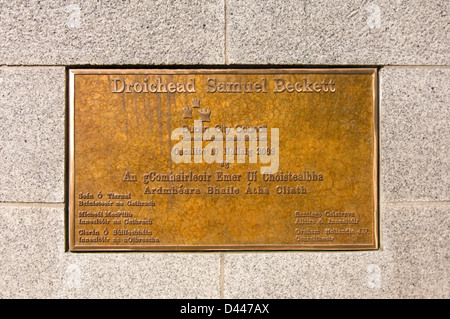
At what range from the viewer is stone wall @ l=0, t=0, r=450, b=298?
3.70 m

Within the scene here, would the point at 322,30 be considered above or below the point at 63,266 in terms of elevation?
above

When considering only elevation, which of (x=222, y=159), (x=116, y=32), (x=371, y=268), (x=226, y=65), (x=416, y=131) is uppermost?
(x=116, y=32)

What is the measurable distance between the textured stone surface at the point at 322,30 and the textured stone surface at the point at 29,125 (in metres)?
1.80

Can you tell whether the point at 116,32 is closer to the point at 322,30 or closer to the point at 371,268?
the point at 322,30

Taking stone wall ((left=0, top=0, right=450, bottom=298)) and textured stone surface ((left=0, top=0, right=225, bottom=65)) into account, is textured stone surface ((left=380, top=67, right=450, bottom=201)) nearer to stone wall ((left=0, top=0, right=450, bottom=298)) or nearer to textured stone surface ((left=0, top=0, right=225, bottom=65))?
stone wall ((left=0, top=0, right=450, bottom=298))

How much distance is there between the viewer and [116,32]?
12.1 feet

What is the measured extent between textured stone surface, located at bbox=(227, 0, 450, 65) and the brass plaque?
0.16m

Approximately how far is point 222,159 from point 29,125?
6.21ft

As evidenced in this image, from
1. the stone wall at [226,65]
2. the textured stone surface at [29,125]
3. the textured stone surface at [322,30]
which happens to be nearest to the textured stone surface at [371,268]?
the stone wall at [226,65]

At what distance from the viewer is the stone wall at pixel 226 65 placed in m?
3.70

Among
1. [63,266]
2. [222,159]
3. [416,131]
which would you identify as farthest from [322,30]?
[63,266]

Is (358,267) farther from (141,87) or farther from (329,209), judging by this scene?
(141,87)

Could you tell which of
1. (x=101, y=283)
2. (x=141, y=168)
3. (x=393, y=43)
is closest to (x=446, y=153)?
(x=393, y=43)

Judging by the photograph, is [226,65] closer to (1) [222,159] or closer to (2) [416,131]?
(1) [222,159]
